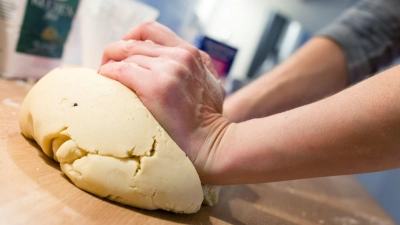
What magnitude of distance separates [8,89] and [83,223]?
623 millimetres

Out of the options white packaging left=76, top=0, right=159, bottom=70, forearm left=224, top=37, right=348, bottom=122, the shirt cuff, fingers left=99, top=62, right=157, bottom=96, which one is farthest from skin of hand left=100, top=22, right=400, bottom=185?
the shirt cuff

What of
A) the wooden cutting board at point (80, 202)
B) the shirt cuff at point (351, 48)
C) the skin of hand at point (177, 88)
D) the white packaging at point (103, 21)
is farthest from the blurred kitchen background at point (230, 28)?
the skin of hand at point (177, 88)

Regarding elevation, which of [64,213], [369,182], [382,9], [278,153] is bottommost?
[369,182]

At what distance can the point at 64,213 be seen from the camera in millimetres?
478

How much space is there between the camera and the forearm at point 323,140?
56 cm

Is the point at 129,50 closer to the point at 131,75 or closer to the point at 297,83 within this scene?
the point at 131,75

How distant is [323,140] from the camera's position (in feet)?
Result: 1.92

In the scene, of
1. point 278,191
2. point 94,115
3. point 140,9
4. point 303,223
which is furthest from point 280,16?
point 94,115

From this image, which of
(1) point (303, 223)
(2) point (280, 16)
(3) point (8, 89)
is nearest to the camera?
(1) point (303, 223)

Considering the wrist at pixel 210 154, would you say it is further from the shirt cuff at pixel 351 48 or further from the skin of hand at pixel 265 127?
the shirt cuff at pixel 351 48

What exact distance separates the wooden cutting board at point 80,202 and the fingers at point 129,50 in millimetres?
235

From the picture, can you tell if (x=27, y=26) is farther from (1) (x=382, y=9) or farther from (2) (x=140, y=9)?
(1) (x=382, y=9)

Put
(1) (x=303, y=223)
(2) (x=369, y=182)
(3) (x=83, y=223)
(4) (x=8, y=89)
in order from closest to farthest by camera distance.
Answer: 1. (3) (x=83, y=223)
2. (1) (x=303, y=223)
3. (4) (x=8, y=89)
4. (2) (x=369, y=182)

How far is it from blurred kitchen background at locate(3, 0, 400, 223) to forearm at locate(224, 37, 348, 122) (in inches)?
15.9
